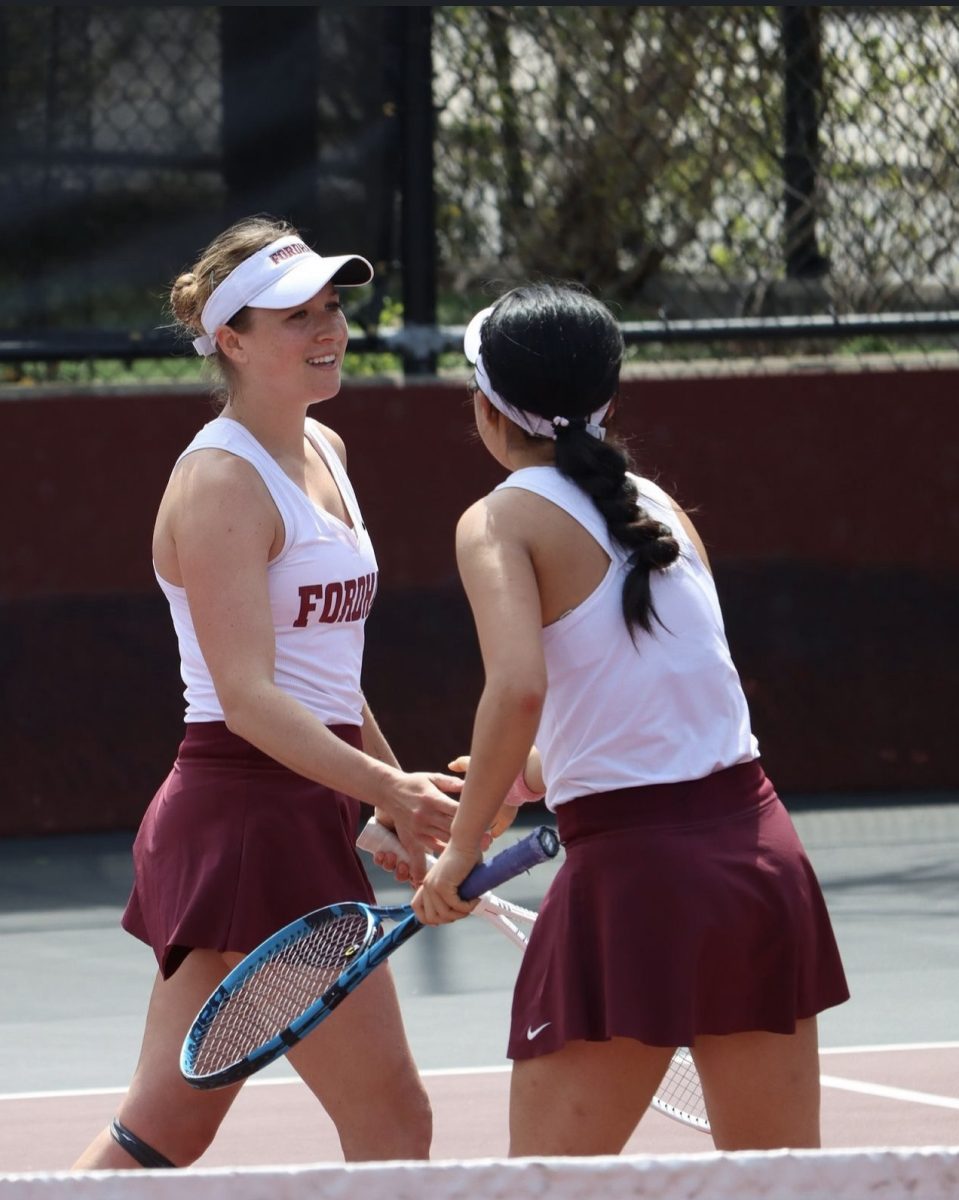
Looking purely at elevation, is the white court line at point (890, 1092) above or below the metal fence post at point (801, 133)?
below

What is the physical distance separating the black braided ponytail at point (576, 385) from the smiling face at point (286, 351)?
0.56m

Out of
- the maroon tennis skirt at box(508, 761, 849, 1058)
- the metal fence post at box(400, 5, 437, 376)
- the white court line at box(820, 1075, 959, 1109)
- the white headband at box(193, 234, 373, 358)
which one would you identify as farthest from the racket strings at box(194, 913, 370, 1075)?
the metal fence post at box(400, 5, 437, 376)

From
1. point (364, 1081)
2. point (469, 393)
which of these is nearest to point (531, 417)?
point (364, 1081)

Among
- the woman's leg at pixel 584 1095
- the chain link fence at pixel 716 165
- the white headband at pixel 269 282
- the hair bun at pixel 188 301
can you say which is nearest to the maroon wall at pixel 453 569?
the chain link fence at pixel 716 165

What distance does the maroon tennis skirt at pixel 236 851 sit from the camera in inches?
136

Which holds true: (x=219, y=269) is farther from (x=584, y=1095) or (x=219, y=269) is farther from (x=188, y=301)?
(x=584, y=1095)

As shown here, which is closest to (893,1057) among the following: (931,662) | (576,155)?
(931,662)

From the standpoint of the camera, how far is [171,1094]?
342cm

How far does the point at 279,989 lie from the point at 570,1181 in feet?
4.02

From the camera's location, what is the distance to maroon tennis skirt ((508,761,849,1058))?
9.74 ft

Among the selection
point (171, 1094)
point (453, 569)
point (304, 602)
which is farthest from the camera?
point (453, 569)

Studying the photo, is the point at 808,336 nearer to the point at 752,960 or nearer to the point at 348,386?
the point at 348,386

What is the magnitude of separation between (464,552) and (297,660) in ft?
1.85

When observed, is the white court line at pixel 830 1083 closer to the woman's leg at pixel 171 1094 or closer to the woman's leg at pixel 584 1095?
the woman's leg at pixel 171 1094
